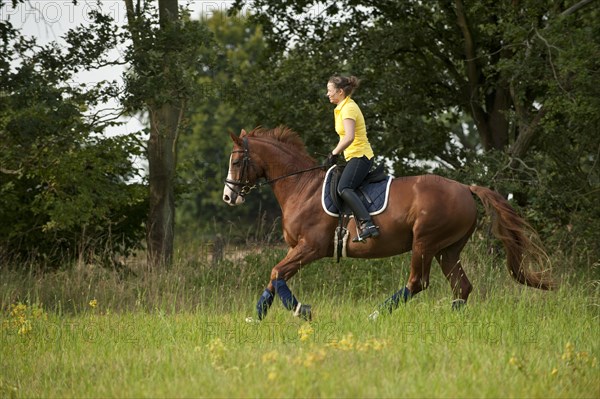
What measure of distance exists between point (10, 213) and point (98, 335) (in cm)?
689

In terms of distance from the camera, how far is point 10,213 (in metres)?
15.8

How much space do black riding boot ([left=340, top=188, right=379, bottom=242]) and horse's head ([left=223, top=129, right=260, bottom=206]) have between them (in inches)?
45.4

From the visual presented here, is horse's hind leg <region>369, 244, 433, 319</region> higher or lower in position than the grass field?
Answer: higher

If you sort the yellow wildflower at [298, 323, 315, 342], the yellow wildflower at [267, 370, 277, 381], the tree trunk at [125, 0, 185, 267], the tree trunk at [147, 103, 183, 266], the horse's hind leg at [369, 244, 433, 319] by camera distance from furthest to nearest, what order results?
the tree trunk at [147, 103, 183, 266] → the tree trunk at [125, 0, 185, 267] → the horse's hind leg at [369, 244, 433, 319] → the yellow wildflower at [298, 323, 315, 342] → the yellow wildflower at [267, 370, 277, 381]

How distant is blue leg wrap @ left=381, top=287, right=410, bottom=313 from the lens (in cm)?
991

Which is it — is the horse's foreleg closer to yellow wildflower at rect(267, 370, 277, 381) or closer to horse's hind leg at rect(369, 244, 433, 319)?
horse's hind leg at rect(369, 244, 433, 319)

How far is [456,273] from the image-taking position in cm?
1040

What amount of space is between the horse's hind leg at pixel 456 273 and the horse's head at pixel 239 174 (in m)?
Answer: 2.33

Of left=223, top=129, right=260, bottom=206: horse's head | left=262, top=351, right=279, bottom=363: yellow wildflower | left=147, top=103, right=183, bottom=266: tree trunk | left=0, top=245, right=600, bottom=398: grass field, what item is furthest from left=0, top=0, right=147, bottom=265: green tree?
left=262, top=351, right=279, bottom=363: yellow wildflower

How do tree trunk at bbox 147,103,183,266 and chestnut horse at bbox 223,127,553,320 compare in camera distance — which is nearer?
chestnut horse at bbox 223,127,553,320

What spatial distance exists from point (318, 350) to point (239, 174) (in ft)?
12.1

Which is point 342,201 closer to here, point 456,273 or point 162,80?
point 456,273

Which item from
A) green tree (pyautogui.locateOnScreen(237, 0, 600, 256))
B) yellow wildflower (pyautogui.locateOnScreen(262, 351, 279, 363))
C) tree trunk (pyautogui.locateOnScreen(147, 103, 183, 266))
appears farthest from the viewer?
tree trunk (pyautogui.locateOnScreen(147, 103, 183, 266))

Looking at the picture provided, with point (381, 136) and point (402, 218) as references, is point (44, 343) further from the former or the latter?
point (381, 136)
